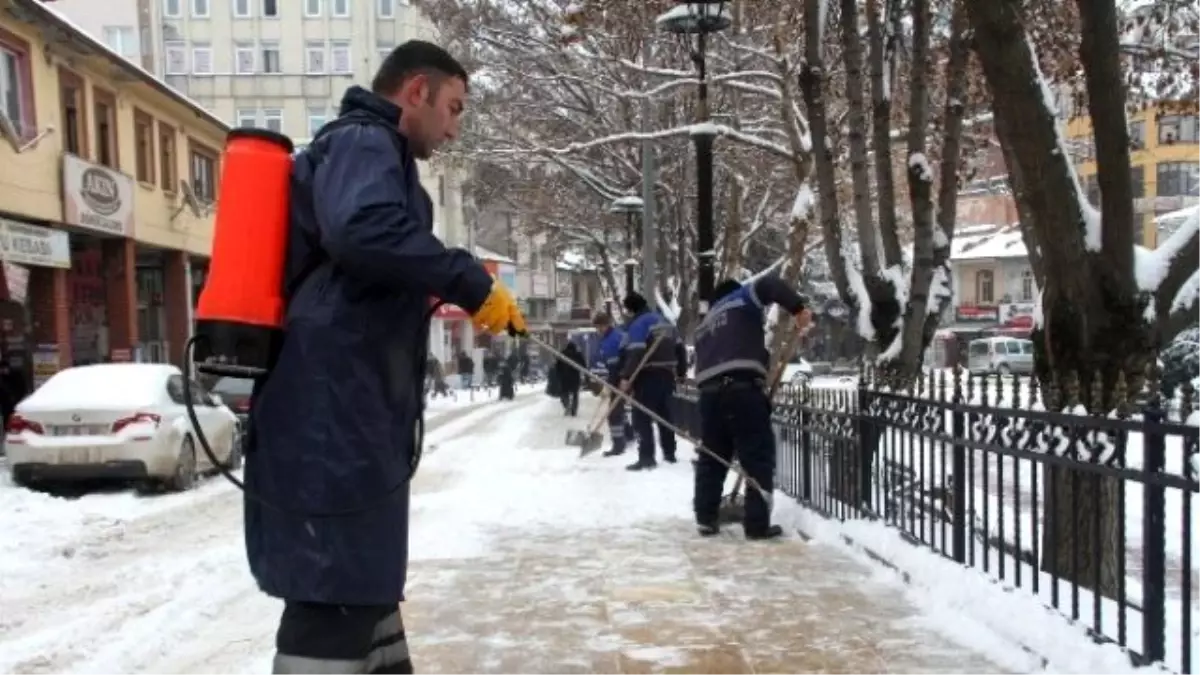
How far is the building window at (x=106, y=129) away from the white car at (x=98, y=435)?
413 inches

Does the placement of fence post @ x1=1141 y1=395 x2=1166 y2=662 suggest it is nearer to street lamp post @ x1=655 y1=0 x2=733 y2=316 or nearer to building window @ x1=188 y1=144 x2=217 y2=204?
street lamp post @ x1=655 y1=0 x2=733 y2=316

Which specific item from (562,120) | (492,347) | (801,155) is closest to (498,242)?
(492,347)

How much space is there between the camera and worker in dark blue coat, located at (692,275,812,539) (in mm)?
6812

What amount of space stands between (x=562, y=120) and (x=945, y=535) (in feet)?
67.2

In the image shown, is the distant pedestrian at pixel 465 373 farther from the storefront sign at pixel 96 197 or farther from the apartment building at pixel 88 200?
the storefront sign at pixel 96 197

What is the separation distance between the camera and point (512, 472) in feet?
38.4

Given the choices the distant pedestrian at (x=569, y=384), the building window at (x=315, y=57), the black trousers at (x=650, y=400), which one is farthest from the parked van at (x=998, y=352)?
the black trousers at (x=650, y=400)

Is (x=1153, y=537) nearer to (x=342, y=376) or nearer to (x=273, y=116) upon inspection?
(x=342, y=376)

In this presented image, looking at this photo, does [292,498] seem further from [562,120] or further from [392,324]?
[562,120]

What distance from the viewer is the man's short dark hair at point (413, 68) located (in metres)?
2.95

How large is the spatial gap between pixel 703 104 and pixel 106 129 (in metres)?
13.8

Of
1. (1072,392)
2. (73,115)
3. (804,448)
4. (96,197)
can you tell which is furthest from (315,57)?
(1072,392)

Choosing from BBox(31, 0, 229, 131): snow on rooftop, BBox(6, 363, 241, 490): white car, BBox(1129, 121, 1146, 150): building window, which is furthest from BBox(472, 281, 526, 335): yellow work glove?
BBox(31, 0, 229, 131): snow on rooftop

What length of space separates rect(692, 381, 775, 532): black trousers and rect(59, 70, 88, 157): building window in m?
15.6
